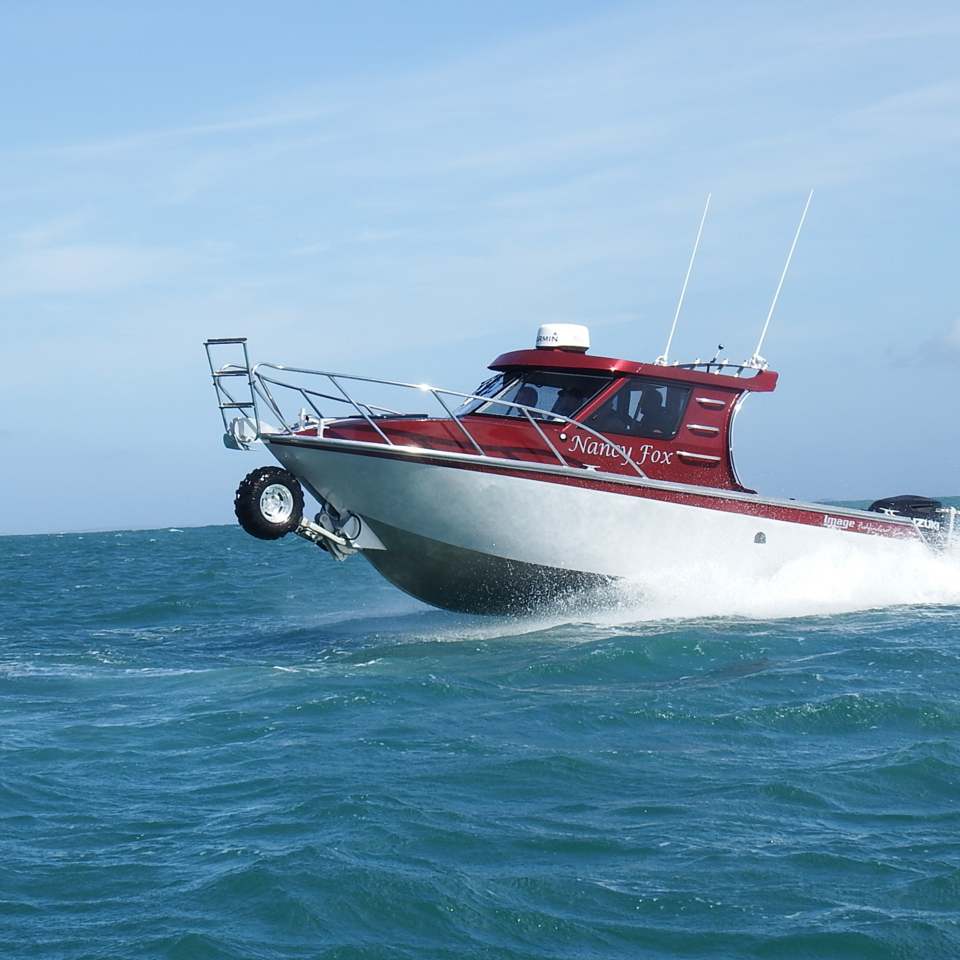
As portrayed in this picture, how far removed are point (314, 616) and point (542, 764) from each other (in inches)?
367

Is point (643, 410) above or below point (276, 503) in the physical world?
above

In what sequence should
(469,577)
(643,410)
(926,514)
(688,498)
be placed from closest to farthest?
1. (469,577)
2. (688,498)
3. (643,410)
4. (926,514)

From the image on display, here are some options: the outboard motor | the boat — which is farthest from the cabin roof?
the outboard motor

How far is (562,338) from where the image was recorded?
12828 millimetres

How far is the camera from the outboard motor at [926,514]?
14766 millimetres

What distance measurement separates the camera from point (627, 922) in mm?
4922

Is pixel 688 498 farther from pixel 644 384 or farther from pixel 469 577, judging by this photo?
pixel 469 577

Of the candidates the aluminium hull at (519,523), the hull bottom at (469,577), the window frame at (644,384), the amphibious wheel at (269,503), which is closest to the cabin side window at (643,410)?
the window frame at (644,384)

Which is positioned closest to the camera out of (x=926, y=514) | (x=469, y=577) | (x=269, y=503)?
(x=269, y=503)

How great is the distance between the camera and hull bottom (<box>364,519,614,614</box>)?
1208 centimetres

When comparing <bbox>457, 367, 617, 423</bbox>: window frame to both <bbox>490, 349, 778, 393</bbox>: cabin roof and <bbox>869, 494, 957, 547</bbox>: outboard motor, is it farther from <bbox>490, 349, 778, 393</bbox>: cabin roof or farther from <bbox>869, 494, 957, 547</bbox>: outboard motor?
<bbox>869, 494, 957, 547</bbox>: outboard motor

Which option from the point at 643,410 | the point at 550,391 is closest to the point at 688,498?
the point at 643,410

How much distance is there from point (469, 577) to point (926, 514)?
255 inches

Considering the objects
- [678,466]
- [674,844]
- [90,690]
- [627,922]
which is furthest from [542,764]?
[678,466]
